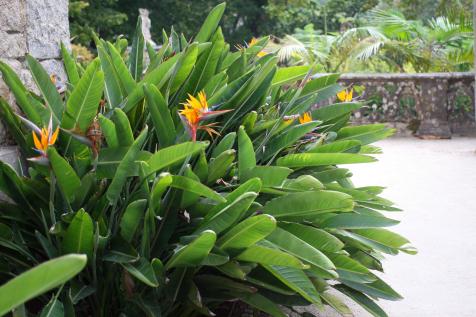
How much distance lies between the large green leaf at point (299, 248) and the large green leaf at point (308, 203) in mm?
124

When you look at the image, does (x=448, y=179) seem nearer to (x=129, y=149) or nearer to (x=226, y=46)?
(x=226, y=46)

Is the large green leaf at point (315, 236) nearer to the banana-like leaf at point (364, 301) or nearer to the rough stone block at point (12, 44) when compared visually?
the banana-like leaf at point (364, 301)

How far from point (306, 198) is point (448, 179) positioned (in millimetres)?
4263

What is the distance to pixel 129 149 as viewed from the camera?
6.95 ft

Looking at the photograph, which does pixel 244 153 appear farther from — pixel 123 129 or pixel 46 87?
pixel 46 87

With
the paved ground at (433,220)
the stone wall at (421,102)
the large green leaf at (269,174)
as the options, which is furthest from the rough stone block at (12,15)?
the stone wall at (421,102)

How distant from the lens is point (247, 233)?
6.62ft

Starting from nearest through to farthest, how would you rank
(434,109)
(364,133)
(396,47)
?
(364,133) < (434,109) < (396,47)

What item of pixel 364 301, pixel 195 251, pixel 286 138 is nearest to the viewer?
pixel 195 251

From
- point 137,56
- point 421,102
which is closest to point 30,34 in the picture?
point 137,56

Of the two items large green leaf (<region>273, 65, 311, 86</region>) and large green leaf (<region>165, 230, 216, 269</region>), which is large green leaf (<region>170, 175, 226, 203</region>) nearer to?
large green leaf (<region>165, 230, 216, 269</region>)

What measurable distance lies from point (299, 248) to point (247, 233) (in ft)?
0.81

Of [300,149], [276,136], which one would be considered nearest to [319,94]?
[300,149]

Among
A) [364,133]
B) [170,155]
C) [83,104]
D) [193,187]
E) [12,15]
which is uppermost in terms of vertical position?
[12,15]
